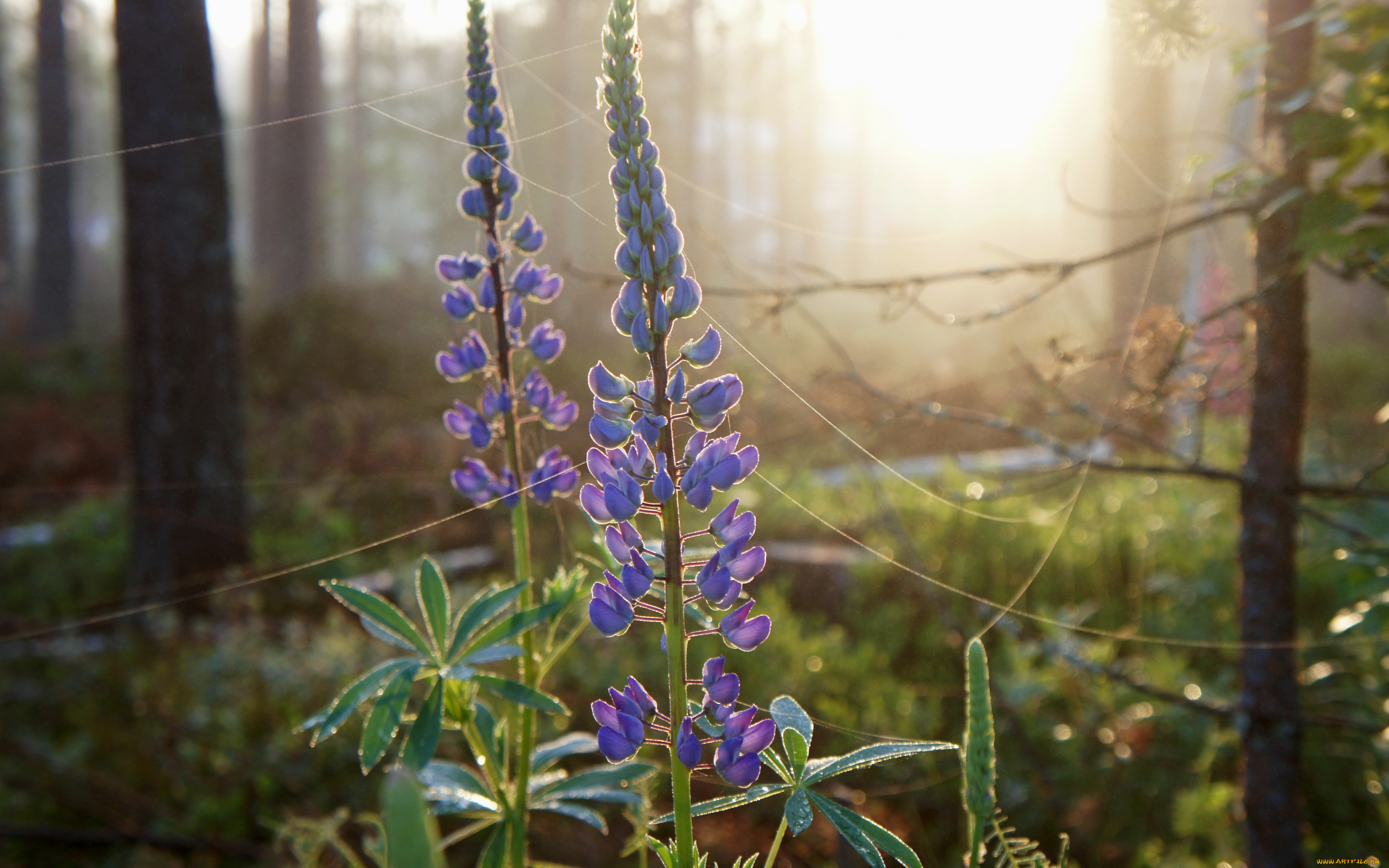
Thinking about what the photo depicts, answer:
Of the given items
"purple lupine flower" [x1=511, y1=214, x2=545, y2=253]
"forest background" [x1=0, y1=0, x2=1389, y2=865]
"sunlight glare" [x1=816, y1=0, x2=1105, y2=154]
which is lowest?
"forest background" [x1=0, y1=0, x2=1389, y2=865]

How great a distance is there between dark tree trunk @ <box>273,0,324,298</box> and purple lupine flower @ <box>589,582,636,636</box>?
14128 millimetres

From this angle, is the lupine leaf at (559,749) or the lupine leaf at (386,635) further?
the lupine leaf at (559,749)

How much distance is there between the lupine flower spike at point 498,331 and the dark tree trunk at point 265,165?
17.8m

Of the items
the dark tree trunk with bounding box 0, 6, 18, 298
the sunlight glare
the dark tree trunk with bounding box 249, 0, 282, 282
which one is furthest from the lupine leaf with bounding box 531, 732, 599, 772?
the dark tree trunk with bounding box 0, 6, 18, 298

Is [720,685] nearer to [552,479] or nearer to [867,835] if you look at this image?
[867,835]

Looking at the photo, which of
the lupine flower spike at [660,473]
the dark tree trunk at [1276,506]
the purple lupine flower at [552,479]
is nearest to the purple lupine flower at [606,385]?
the lupine flower spike at [660,473]

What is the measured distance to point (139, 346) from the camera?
5.47 m

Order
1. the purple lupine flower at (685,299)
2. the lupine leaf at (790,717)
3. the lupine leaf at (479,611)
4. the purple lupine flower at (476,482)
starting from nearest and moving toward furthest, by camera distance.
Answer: the purple lupine flower at (685,299)
the lupine leaf at (790,717)
the lupine leaf at (479,611)
the purple lupine flower at (476,482)

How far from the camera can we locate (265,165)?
756 inches

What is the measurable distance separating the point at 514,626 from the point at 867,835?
0.58 metres

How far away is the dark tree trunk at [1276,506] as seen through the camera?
6.70ft

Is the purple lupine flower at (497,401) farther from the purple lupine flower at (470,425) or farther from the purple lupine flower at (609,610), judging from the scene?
the purple lupine flower at (609,610)

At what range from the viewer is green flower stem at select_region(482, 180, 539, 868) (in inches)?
51.1

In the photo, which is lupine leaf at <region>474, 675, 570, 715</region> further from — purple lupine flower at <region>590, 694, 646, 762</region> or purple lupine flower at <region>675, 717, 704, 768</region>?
purple lupine flower at <region>675, 717, 704, 768</region>
